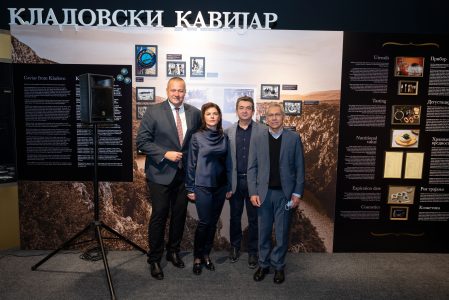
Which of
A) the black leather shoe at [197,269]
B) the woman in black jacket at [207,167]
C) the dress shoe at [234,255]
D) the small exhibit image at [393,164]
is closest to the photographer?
the woman in black jacket at [207,167]

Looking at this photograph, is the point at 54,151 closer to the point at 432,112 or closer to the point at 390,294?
the point at 390,294

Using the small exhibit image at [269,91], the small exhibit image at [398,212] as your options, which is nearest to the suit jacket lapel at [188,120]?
the small exhibit image at [269,91]

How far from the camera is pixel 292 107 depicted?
153 inches

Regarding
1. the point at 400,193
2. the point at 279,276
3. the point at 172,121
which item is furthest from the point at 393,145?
the point at 172,121

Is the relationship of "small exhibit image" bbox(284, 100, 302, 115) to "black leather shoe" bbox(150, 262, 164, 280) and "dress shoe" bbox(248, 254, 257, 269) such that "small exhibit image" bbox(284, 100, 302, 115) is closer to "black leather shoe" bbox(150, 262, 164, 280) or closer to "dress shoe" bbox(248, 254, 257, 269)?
"dress shoe" bbox(248, 254, 257, 269)

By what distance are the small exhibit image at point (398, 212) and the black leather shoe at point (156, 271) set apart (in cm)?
260

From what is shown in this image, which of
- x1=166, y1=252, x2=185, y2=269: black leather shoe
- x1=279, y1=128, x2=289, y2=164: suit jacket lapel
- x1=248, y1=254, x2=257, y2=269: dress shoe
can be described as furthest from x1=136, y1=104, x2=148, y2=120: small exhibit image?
x1=248, y1=254, x2=257, y2=269: dress shoe

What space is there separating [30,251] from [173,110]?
2.27 meters

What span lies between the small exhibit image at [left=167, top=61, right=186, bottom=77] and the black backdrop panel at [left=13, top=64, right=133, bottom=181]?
42 cm

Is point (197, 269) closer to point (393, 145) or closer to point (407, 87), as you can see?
point (393, 145)

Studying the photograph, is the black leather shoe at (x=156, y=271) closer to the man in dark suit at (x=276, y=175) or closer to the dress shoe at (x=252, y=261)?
the dress shoe at (x=252, y=261)

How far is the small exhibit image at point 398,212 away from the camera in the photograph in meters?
4.02

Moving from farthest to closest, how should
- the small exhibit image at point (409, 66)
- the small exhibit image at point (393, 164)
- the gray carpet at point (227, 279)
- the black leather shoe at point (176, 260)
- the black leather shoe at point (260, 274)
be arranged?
the small exhibit image at point (393, 164)
the small exhibit image at point (409, 66)
the black leather shoe at point (176, 260)
the black leather shoe at point (260, 274)
the gray carpet at point (227, 279)

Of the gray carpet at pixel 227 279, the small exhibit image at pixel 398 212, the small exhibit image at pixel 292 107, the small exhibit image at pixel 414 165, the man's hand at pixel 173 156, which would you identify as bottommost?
the gray carpet at pixel 227 279
